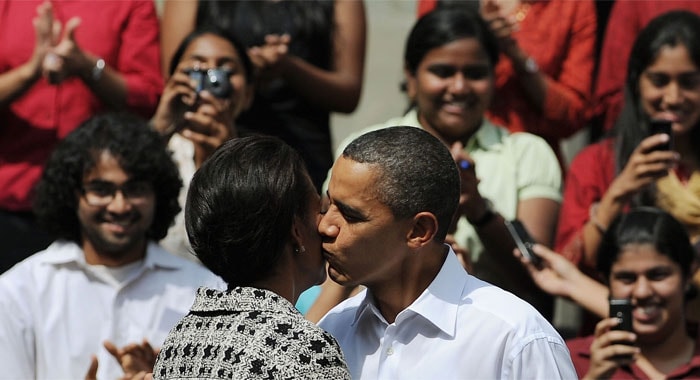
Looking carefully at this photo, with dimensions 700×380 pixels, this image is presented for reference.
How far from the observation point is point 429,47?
206 inches

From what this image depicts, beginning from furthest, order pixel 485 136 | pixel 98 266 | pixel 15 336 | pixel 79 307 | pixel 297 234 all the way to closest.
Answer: pixel 485 136 < pixel 98 266 < pixel 79 307 < pixel 15 336 < pixel 297 234

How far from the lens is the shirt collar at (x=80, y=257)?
483 centimetres

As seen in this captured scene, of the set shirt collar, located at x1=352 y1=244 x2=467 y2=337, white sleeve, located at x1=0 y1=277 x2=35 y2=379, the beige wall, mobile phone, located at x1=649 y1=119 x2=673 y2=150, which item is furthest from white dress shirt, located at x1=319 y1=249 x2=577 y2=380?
the beige wall

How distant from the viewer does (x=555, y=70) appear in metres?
5.75

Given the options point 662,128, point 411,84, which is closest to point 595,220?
point 662,128

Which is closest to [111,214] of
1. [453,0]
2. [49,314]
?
[49,314]

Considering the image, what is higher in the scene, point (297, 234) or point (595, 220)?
point (297, 234)

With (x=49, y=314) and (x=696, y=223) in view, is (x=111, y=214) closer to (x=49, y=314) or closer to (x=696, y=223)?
(x=49, y=314)

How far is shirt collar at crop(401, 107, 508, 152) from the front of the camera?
5156 mm

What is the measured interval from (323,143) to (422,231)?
2.60m

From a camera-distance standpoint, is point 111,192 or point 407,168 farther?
point 111,192

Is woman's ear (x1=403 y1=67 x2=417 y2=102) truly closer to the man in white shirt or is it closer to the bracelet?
the bracelet

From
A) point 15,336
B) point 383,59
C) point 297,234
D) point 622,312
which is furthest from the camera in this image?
point 383,59

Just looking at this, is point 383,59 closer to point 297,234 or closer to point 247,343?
point 297,234
